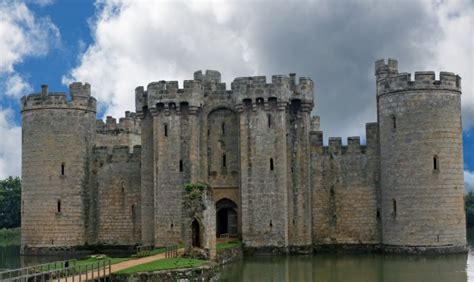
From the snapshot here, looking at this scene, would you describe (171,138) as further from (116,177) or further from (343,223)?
(343,223)

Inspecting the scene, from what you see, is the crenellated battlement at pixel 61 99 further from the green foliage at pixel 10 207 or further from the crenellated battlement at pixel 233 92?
the green foliage at pixel 10 207

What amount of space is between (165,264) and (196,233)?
13.9 feet

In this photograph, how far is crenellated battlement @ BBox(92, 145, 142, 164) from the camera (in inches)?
1751

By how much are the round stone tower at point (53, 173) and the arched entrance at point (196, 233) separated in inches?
563

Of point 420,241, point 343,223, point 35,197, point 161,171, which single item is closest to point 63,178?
point 35,197

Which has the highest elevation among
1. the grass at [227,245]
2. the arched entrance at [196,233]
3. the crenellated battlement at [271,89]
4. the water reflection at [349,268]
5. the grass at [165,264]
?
the crenellated battlement at [271,89]

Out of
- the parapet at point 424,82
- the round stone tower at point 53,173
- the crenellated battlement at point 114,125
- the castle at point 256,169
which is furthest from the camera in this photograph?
the crenellated battlement at point 114,125

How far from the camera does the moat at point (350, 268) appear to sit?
29031 mm

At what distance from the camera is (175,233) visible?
3997 centimetres

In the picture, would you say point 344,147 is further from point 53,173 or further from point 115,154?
point 53,173

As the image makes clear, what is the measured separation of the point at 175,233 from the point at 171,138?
5687 millimetres

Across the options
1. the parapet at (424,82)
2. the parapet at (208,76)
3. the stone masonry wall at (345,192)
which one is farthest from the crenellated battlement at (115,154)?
the parapet at (424,82)

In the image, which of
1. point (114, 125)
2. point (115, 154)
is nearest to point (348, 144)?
point (115, 154)

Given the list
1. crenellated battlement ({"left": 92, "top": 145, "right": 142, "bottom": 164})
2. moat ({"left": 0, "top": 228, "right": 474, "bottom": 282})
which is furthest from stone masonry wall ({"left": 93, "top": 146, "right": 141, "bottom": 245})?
moat ({"left": 0, "top": 228, "right": 474, "bottom": 282})
